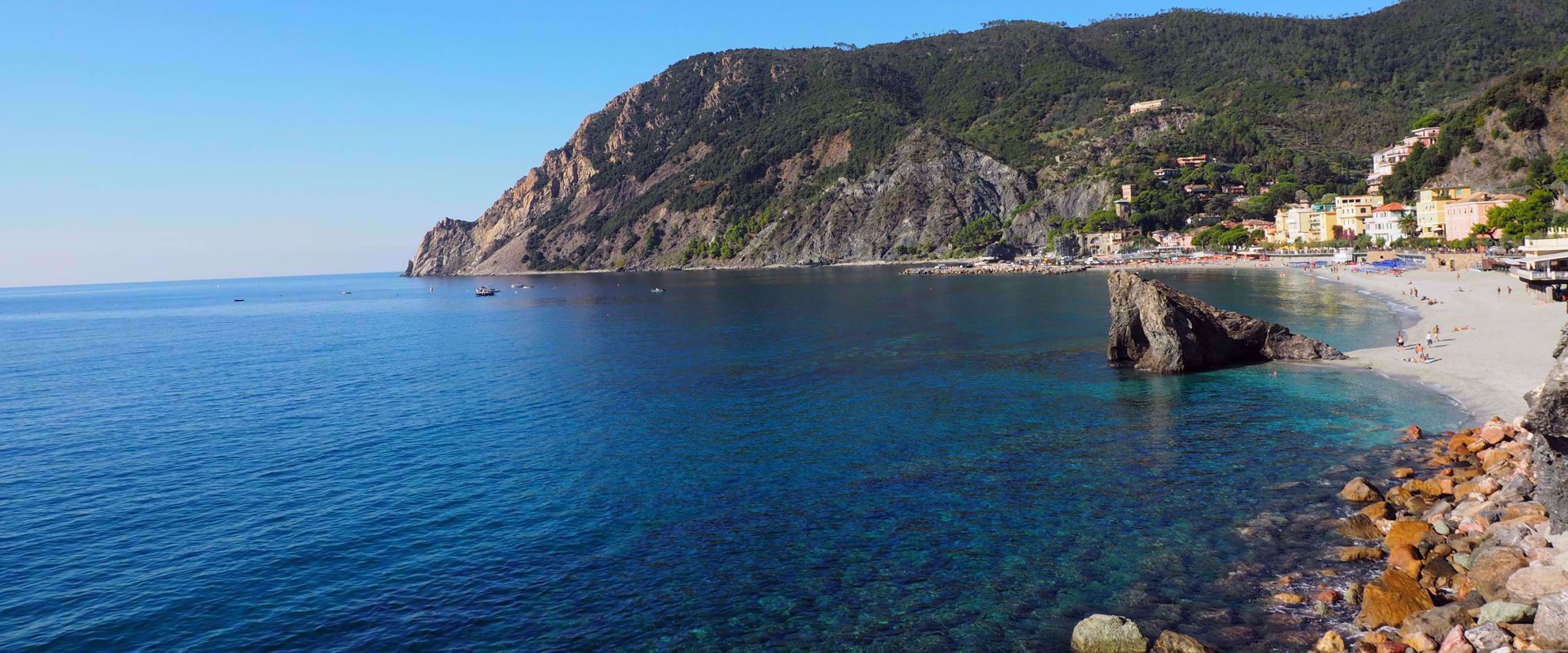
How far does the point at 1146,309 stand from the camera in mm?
49344

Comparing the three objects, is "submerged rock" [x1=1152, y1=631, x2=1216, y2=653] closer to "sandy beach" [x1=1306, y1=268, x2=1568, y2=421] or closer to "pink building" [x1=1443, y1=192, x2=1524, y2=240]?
"sandy beach" [x1=1306, y1=268, x2=1568, y2=421]

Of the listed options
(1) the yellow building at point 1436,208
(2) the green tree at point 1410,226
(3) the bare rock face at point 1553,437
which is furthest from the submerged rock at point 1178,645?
(2) the green tree at point 1410,226

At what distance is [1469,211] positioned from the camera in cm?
12119

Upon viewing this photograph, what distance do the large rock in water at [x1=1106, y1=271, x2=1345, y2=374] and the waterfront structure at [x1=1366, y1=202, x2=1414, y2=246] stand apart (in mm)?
111491

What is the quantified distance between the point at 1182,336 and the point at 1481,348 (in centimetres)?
1794

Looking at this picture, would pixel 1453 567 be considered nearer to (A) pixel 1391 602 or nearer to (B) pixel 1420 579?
(B) pixel 1420 579

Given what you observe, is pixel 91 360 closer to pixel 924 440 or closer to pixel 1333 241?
pixel 924 440

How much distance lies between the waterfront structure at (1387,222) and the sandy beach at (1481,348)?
6470cm

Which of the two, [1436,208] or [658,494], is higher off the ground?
[1436,208]

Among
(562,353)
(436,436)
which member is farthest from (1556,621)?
(562,353)

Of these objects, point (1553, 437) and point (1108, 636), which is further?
point (1553, 437)

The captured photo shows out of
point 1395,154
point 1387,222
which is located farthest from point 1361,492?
point 1395,154

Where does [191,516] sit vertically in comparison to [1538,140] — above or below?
below

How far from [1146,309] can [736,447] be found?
27.5 meters
